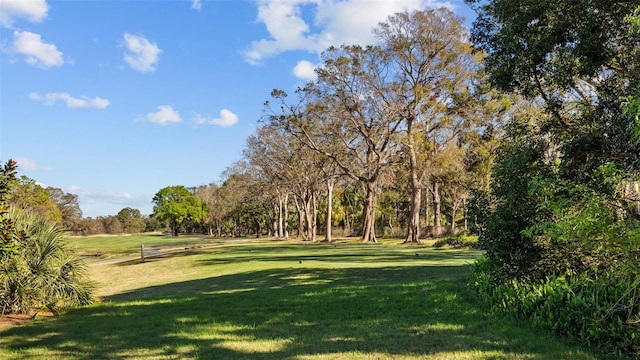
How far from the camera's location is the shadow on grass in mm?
6344

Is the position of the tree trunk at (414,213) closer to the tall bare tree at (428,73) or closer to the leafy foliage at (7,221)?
the tall bare tree at (428,73)

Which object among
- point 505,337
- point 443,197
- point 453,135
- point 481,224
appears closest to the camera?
point 505,337

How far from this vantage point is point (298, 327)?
7941 mm

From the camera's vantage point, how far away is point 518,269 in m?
8.55

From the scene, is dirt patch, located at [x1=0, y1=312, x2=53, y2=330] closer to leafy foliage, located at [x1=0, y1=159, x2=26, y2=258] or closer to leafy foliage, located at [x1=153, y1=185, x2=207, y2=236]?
leafy foliage, located at [x1=0, y1=159, x2=26, y2=258]

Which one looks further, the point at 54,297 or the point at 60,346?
the point at 54,297

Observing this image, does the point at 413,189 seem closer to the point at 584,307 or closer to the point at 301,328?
the point at 301,328

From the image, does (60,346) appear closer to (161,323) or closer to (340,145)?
(161,323)

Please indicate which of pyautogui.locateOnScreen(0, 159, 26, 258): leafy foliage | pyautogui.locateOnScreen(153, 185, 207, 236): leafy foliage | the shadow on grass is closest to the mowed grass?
the shadow on grass

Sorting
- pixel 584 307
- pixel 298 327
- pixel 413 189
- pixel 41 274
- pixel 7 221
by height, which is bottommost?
pixel 298 327

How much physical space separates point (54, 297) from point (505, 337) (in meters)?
9.76

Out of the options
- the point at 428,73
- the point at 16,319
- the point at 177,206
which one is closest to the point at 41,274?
the point at 16,319

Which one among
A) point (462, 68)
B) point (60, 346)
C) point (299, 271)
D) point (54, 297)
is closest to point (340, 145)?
point (462, 68)

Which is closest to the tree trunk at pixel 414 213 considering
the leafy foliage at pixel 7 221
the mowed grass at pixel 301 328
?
the mowed grass at pixel 301 328
